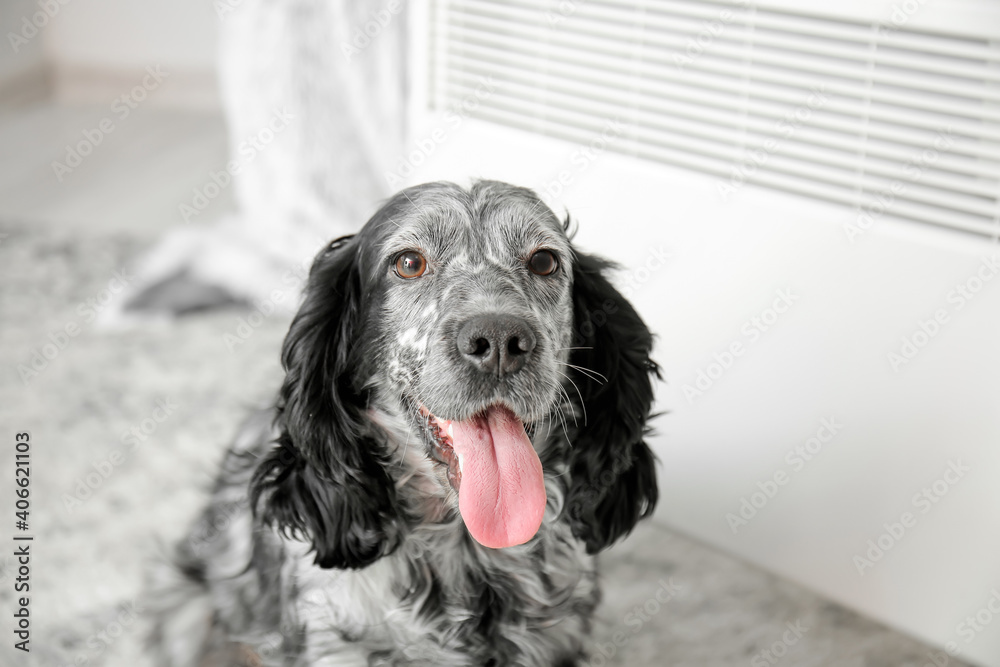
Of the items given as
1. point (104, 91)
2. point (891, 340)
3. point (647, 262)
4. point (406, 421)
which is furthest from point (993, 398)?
point (104, 91)

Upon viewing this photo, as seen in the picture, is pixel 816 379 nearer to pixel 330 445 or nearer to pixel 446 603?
pixel 446 603

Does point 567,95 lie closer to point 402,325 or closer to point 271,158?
point 402,325

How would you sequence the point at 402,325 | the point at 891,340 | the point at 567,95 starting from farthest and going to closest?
1. the point at 567,95
2. the point at 891,340
3. the point at 402,325

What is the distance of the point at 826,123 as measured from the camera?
1998mm

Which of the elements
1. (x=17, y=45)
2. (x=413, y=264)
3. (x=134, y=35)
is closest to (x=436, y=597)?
(x=413, y=264)

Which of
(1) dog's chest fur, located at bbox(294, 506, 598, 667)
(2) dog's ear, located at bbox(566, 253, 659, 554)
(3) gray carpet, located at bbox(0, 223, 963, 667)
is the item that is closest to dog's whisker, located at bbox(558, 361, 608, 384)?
(2) dog's ear, located at bbox(566, 253, 659, 554)

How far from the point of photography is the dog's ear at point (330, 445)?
5.14ft

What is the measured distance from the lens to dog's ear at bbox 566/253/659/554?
1663mm

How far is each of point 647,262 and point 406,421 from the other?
956 mm

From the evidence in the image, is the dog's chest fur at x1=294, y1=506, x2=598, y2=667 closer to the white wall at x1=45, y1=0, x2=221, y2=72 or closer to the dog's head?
the dog's head

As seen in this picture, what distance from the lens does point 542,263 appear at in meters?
1.57

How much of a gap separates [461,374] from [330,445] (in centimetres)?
29

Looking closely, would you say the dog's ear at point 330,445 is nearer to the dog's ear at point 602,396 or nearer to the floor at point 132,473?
the dog's ear at point 602,396

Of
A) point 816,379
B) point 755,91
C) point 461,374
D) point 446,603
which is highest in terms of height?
point 755,91
